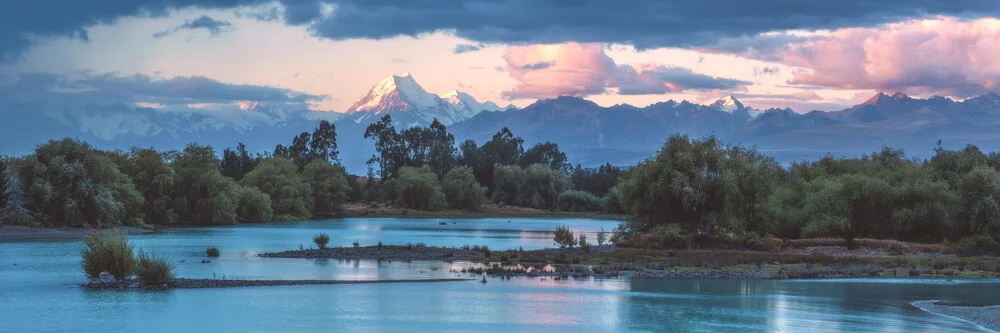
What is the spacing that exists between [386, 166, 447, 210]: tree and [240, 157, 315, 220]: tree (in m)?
20.6

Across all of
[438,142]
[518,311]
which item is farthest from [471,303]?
[438,142]

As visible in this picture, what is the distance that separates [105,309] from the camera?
36.7 metres

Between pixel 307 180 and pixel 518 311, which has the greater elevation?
pixel 307 180

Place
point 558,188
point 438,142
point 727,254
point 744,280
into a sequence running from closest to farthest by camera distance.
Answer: point 744,280, point 727,254, point 558,188, point 438,142

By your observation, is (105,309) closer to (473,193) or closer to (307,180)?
(307,180)

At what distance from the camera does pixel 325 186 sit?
143 meters

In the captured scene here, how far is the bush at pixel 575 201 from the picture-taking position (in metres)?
172

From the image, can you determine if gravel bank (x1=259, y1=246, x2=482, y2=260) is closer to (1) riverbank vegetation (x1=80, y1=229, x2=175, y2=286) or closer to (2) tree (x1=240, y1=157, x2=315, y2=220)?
(1) riverbank vegetation (x1=80, y1=229, x2=175, y2=286)

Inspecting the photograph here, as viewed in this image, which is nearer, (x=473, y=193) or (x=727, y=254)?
(x=727, y=254)

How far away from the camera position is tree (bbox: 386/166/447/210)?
511ft

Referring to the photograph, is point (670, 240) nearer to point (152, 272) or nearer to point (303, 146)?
point (152, 272)

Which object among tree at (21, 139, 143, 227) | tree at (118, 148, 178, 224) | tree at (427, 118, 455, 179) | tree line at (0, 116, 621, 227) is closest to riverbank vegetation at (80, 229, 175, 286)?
tree at (21, 139, 143, 227)

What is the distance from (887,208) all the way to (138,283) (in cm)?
5429

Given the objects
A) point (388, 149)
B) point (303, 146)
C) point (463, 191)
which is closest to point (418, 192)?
point (463, 191)
